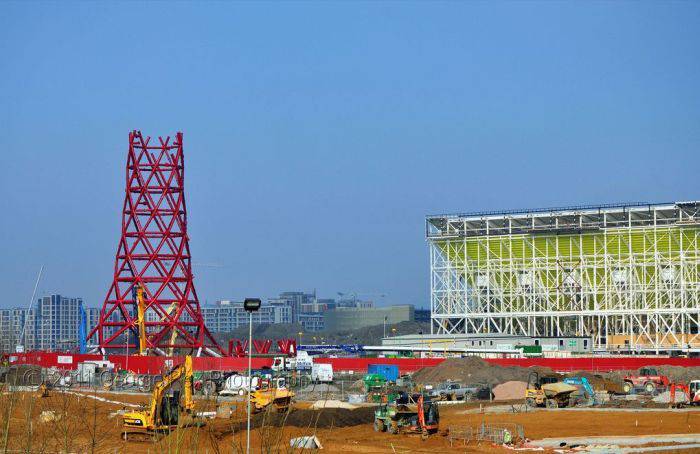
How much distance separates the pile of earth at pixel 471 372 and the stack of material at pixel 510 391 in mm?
9494

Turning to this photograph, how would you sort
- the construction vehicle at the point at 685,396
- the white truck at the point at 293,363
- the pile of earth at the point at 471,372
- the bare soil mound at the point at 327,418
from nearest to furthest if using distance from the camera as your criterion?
the bare soil mound at the point at 327,418 → the construction vehicle at the point at 685,396 → the pile of earth at the point at 471,372 → the white truck at the point at 293,363

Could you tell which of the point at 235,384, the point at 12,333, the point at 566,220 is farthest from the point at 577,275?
the point at 12,333

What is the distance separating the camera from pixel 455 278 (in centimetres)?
11362

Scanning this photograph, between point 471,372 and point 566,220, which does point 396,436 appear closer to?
point 471,372

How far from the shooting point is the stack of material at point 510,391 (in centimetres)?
5983

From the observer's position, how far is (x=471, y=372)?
77125 mm

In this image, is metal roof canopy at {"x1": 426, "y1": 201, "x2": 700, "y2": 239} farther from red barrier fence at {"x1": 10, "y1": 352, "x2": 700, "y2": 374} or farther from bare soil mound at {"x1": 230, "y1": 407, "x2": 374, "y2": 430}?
bare soil mound at {"x1": 230, "y1": 407, "x2": 374, "y2": 430}

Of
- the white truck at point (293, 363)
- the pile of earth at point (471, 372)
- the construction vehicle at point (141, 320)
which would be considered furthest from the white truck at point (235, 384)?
the construction vehicle at point (141, 320)

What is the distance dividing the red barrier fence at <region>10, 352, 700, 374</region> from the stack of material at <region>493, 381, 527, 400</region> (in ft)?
88.7

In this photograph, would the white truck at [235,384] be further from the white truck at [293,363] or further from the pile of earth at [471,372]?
the white truck at [293,363]

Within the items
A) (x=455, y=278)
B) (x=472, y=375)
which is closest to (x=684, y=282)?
(x=455, y=278)

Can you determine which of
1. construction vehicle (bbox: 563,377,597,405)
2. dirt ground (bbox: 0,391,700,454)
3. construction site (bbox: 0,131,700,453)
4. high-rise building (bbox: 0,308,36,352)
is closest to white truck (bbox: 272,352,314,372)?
construction site (bbox: 0,131,700,453)

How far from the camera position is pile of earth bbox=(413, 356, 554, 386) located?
7380 cm

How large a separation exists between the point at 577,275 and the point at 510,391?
48.4 m
